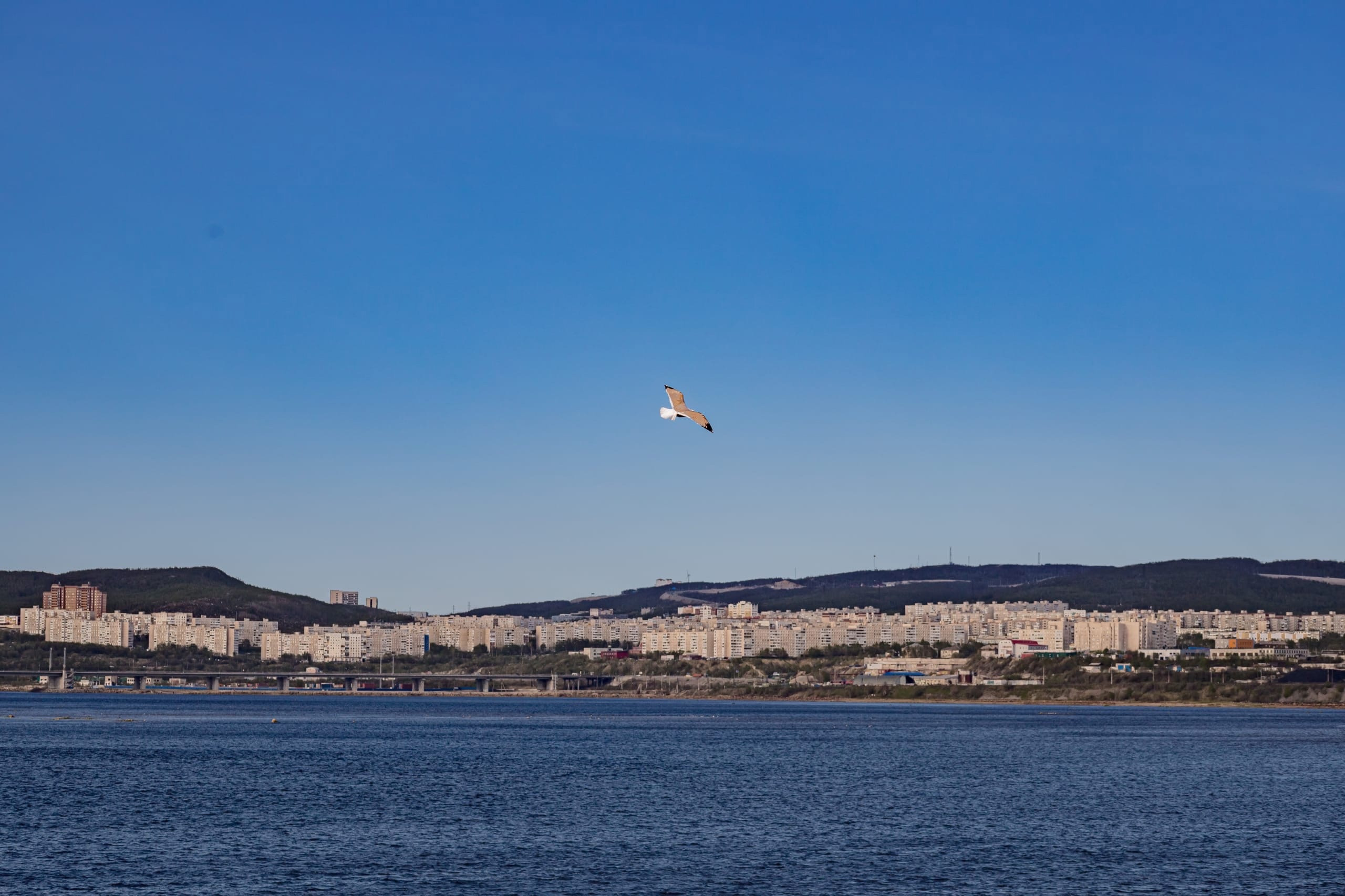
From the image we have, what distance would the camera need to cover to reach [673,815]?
54.4 metres

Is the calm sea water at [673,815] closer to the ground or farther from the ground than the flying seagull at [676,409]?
closer to the ground

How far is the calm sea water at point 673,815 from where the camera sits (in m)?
39.7

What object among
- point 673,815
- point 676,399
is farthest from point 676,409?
point 673,815

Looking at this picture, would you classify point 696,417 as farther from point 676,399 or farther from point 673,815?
point 673,815

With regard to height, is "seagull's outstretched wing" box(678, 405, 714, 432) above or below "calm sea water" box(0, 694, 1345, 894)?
above

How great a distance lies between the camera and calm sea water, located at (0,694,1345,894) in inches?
1561

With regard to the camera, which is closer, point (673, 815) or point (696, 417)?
point (696, 417)

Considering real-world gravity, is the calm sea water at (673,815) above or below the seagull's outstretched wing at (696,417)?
below

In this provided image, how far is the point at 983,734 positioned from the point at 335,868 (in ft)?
269

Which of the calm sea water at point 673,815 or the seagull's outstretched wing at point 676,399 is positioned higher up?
the seagull's outstretched wing at point 676,399

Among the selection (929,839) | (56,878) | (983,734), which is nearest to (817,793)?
(929,839)

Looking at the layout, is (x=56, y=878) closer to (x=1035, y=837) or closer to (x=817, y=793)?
(x=1035, y=837)

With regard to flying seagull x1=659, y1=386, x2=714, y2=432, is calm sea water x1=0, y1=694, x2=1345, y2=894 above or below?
below

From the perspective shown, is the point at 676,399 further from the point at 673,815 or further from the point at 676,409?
the point at 673,815
